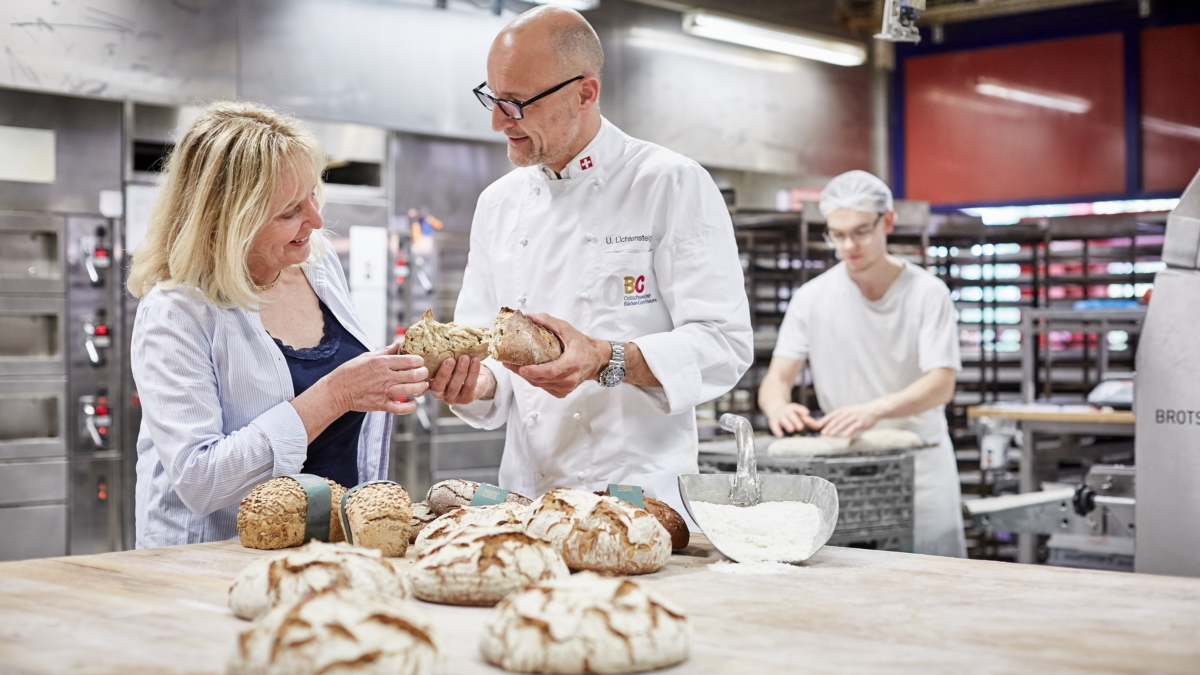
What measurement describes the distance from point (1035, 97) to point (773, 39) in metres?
1.99

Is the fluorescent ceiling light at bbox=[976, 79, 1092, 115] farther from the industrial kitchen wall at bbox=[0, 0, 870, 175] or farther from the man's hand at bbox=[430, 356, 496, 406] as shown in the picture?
the man's hand at bbox=[430, 356, 496, 406]

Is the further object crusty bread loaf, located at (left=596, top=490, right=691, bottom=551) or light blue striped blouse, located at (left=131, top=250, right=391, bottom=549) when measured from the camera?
light blue striped blouse, located at (left=131, top=250, right=391, bottom=549)

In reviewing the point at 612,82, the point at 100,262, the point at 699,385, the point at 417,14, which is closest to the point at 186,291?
the point at 699,385

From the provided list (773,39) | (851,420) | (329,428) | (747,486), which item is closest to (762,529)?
(747,486)

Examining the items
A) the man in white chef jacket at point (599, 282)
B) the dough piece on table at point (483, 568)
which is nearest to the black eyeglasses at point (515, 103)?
the man in white chef jacket at point (599, 282)

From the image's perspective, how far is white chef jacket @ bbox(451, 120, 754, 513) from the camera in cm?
204

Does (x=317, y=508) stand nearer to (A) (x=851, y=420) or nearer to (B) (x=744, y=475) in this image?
(B) (x=744, y=475)

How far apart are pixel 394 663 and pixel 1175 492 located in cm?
181


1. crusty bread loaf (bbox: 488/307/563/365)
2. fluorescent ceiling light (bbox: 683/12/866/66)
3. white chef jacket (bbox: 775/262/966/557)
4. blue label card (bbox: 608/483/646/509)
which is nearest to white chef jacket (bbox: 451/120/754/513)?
crusty bread loaf (bbox: 488/307/563/365)

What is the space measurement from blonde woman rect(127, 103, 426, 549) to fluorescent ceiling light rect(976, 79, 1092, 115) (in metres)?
6.73

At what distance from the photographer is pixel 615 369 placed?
1920mm

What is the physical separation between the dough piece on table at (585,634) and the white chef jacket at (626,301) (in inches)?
36.7

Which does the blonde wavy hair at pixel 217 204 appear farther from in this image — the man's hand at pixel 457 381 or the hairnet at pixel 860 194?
the hairnet at pixel 860 194

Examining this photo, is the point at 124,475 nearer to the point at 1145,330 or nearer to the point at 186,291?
the point at 186,291
